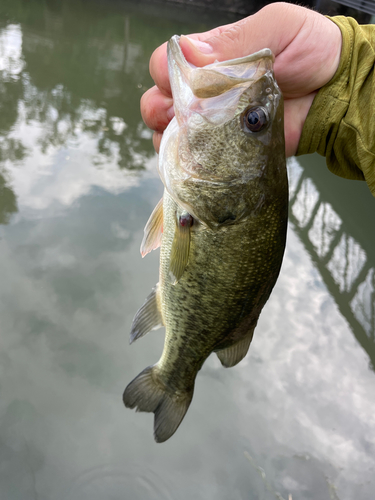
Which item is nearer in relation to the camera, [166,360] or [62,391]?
[166,360]

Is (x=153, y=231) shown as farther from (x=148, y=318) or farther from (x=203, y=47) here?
(x=203, y=47)

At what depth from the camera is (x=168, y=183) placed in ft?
4.30

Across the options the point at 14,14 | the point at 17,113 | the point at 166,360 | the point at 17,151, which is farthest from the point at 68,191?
the point at 14,14

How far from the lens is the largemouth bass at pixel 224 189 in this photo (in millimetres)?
1195

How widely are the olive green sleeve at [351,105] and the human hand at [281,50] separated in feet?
0.16

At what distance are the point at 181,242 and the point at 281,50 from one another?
0.94 meters

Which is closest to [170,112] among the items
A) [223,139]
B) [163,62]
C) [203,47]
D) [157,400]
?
[163,62]

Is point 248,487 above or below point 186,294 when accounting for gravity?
below

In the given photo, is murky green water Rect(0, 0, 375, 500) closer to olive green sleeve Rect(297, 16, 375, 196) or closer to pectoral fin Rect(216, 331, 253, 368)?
pectoral fin Rect(216, 331, 253, 368)

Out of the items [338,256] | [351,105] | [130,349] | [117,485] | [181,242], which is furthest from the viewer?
[338,256]

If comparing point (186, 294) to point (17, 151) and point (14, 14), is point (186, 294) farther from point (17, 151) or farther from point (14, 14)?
point (14, 14)

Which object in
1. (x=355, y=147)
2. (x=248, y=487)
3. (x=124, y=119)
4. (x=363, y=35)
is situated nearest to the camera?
(x=363, y=35)

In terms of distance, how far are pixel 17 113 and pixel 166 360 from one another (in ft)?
19.6

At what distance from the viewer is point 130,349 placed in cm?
346
